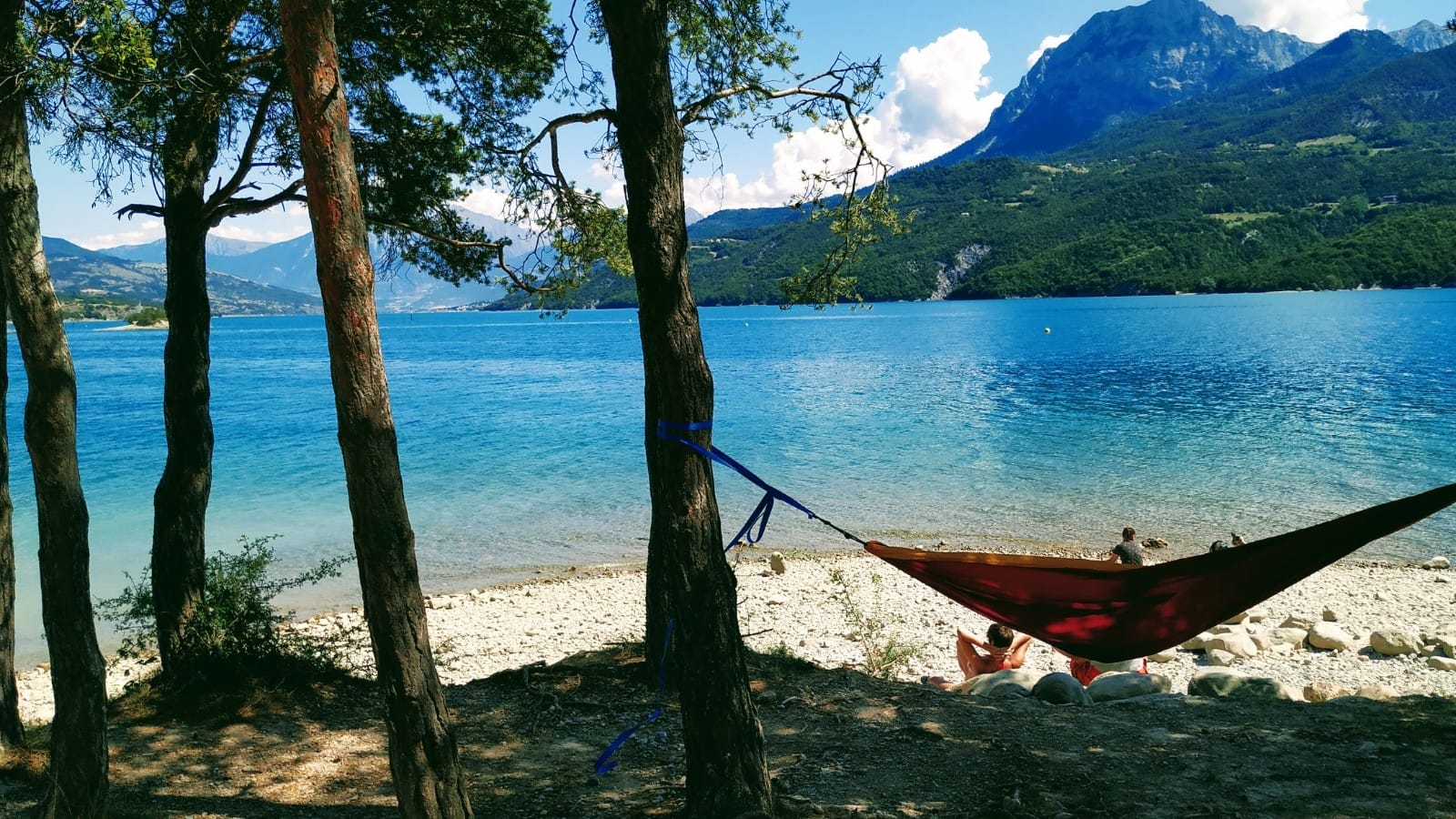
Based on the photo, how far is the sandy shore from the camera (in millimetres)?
7273

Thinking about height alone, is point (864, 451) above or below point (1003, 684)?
below

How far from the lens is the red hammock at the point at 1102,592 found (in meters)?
3.55

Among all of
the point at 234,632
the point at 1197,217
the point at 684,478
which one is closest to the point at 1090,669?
the point at 684,478

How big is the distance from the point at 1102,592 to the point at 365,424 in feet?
9.80

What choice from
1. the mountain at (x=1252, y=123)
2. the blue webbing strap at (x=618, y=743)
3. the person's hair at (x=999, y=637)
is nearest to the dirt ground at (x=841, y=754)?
the blue webbing strap at (x=618, y=743)

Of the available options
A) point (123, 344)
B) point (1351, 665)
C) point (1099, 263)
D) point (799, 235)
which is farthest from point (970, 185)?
point (1351, 665)

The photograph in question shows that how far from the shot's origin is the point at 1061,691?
5.18m

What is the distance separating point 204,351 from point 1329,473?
17162 millimetres

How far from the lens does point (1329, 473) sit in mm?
15344

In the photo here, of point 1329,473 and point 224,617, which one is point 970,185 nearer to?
point 1329,473

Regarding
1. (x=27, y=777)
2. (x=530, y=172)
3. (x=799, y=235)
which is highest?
(x=799, y=235)

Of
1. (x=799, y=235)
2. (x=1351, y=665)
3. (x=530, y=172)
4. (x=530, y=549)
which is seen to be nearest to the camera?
(x=530, y=172)

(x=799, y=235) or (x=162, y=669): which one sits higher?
(x=799, y=235)

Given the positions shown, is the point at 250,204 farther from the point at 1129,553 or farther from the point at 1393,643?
the point at 1393,643
